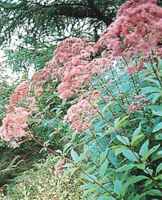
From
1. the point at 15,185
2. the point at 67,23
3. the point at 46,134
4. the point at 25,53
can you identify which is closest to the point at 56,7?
the point at 67,23

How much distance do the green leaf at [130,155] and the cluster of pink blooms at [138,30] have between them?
0.42 m

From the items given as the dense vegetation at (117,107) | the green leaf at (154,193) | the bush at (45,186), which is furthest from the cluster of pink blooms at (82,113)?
the bush at (45,186)

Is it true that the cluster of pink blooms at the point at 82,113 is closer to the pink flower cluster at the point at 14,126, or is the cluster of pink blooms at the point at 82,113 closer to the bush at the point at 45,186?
the pink flower cluster at the point at 14,126

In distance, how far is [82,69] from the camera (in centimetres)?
246

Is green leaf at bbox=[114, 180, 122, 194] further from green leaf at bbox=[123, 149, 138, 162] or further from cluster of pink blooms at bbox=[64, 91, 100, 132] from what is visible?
cluster of pink blooms at bbox=[64, 91, 100, 132]

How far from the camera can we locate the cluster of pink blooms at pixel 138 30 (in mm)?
2164

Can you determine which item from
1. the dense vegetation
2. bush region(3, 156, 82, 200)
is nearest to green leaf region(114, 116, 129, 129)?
the dense vegetation

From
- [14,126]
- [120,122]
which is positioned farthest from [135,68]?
[14,126]

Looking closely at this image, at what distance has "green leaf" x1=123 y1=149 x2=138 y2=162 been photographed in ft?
7.07

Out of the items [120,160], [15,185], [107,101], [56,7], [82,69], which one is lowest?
[15,185]

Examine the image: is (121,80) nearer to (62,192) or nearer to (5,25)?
(62,192)

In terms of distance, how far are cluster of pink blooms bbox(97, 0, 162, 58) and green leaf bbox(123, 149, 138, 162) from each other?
1.39 ft

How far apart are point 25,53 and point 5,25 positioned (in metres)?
0.61

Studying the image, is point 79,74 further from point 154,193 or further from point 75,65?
point 154,193
